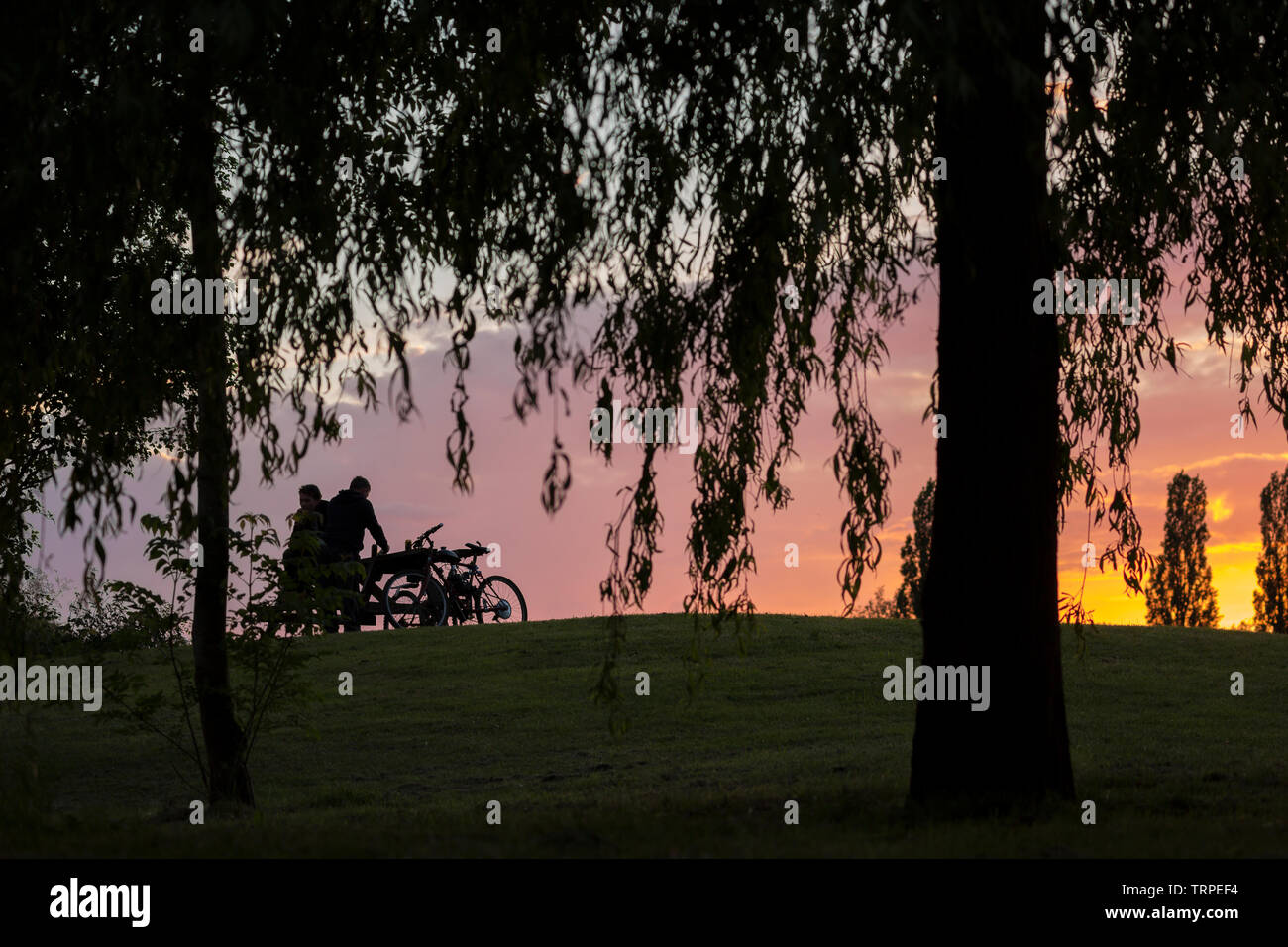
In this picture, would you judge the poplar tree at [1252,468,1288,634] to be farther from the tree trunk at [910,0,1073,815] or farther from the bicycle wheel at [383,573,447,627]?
the tree trunk at [910,0,1073,815]

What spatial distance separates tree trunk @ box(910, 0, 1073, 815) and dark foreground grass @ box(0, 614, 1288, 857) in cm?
43

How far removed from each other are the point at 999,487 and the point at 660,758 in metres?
5.25

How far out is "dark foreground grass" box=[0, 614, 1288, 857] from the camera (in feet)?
19.3

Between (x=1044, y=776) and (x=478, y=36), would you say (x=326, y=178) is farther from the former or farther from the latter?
(x=1044, y=776)

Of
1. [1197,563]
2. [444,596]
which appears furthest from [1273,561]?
[444,596]

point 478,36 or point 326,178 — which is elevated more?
point 478,36

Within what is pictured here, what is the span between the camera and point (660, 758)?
35.8ft

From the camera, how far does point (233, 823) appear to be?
752 cm

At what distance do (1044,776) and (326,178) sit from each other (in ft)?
15.9

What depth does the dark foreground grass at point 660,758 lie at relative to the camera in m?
5.87

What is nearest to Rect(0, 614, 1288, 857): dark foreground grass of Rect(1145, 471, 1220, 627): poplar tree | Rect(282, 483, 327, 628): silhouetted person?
Rect(282, 483, 327, 628): silhouetted person

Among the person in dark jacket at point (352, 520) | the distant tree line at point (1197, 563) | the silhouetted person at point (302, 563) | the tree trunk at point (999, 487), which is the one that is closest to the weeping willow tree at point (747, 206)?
the tree trunk at point (999, 487)

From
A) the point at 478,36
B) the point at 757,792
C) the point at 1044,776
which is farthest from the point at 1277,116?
the point at 757,792
